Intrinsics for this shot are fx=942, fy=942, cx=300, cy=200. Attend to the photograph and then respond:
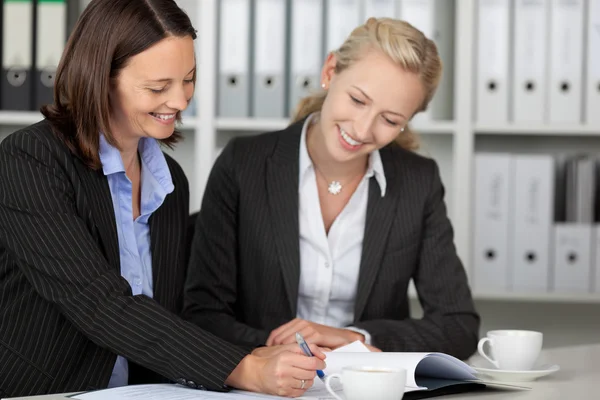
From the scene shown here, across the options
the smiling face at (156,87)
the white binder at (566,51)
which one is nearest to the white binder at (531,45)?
the white binder at (566,51)

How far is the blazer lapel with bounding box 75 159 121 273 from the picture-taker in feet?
4.61

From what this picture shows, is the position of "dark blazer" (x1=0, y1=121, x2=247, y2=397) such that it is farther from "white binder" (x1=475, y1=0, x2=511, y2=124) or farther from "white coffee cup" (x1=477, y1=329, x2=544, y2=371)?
"white binder" (x1=475, y1=0, x2=511, y2=124)

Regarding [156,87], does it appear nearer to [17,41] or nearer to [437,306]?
[437,306]

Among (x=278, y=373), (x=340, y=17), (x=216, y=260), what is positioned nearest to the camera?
(x=278, y=373)

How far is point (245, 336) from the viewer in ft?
5.54

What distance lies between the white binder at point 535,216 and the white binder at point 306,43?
576mm

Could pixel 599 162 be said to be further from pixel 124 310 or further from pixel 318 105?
pixel 124 310

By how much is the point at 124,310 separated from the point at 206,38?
1.27m

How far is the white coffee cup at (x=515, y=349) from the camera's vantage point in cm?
138

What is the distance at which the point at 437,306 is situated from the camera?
1.85m

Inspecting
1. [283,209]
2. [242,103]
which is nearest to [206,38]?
[242,103]

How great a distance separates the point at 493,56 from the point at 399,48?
697mm

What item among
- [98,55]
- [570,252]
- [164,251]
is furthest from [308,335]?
[570,252]

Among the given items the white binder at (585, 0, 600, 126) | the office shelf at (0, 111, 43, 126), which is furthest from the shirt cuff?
the office shelf at (0, 111, 43, 126)
